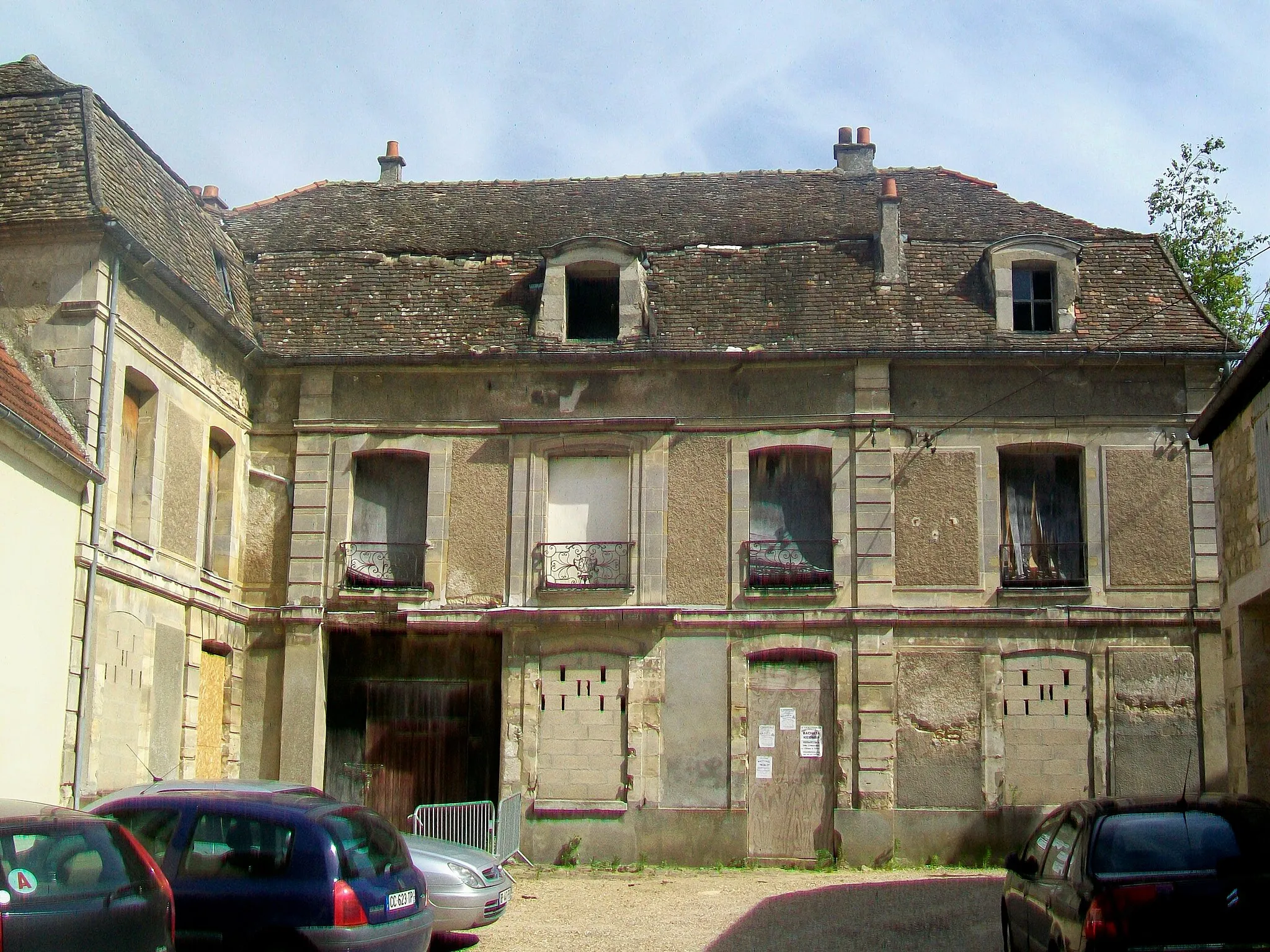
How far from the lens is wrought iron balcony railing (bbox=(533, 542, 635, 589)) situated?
1853cm

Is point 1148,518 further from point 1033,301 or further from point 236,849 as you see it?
point 236,849

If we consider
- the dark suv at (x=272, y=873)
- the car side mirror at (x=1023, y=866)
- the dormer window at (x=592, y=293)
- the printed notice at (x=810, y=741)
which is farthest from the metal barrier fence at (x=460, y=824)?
the car side mirror at (x=1023, y=866)

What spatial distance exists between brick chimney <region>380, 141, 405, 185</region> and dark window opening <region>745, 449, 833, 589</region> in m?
9.50

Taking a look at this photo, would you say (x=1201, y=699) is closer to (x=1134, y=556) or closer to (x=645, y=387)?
(x=1134, y=556)

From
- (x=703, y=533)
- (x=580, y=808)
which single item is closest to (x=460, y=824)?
(x=580, y=808)

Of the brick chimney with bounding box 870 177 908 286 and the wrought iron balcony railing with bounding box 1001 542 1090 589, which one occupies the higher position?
the brick chimney with bounding box 870 177 908 286

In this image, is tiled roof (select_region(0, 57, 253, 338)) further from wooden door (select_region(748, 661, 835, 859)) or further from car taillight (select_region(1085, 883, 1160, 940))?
car taillight (select_region(1085, 883, 1160, 940))

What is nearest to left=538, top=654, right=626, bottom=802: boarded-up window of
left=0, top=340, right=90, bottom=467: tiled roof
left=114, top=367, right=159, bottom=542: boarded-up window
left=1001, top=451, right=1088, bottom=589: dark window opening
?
left=1001, top=451, right=1088, bottom=589: dark window opening

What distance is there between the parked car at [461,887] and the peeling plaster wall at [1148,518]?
9.53 metres

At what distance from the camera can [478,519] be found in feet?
61.8

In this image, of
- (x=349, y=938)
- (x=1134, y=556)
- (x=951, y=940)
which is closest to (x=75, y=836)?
(x=349, y=938)

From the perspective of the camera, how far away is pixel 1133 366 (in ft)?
60.8

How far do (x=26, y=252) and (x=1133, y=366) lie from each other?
13.5m

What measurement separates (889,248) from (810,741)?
6757mm
